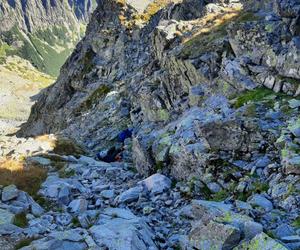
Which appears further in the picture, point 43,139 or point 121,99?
point 121,99

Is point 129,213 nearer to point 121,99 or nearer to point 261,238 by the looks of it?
point 261,238

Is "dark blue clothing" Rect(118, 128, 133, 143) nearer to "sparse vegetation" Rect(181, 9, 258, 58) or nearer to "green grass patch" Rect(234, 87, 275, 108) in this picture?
"sparse vegetation" Rect(181, 9, 258, 58)

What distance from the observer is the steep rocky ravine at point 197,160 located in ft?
45.3

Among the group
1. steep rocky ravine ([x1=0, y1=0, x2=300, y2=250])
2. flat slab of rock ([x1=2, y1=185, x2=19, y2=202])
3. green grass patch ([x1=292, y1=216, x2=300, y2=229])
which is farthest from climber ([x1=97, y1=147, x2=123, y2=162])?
green grass patch ([x1=292, y1=216, x2=300, y2=229])

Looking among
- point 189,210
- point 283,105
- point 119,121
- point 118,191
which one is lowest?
point 119,121

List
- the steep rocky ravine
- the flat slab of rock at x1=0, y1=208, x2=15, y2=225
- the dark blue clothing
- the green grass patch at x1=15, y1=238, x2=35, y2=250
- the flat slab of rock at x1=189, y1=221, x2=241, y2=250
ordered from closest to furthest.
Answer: the flat slab of rock at x1=189, y1=221, x2=241, y2=250 < the green grass patch at x1=15, y1=238, x2=35, y2=250 < the steep rocky ravine < the flat slab of rock at x1=0, y1=208, x2=15, y2=225 < the dark blue clothing

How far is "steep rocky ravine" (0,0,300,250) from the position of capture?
13.8 metres

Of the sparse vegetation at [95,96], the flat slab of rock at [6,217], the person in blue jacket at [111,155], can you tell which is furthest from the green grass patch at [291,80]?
the sparse vegetation at [95,96]

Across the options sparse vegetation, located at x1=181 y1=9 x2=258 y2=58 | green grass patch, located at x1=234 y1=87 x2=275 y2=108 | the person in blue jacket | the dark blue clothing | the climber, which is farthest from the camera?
the dark blue clothing

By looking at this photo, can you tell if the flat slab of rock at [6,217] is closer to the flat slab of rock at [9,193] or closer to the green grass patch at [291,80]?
the flat slab of rock at [9,193]

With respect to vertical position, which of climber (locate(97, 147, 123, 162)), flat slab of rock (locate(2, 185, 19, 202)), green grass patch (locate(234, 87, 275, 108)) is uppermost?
green grass patch (locate(234, 87, 275, 108))

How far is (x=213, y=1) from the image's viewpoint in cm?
5541

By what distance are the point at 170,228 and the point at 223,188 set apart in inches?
128

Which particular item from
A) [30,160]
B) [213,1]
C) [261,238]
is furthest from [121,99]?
[261,238]
